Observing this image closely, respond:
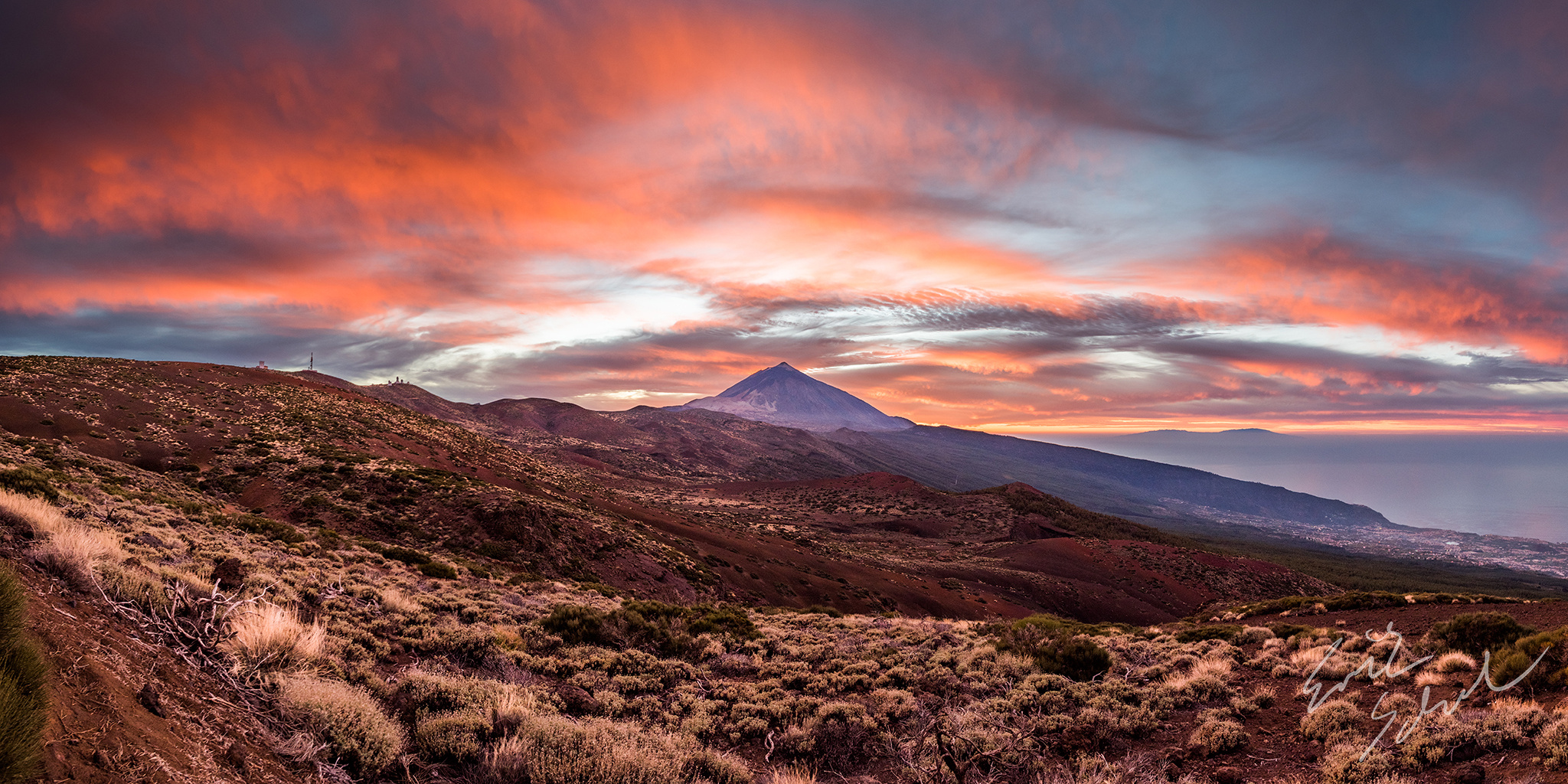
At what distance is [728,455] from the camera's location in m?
170

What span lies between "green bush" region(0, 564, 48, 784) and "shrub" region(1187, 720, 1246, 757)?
35.4 feet

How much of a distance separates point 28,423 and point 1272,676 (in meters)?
49.3

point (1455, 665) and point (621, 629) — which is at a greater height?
point (1455, 665)

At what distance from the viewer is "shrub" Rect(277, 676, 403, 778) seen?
5.18 meters

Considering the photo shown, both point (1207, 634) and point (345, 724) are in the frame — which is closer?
point (345, 724)

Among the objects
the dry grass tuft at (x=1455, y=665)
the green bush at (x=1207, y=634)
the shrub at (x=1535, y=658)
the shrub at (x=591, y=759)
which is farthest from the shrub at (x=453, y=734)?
the green bush at (x=1207, y=634)

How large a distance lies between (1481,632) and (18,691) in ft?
57.9

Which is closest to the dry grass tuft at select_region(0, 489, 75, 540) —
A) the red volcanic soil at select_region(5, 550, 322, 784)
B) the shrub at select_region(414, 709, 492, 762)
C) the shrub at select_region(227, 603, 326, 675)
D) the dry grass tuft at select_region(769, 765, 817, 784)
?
the red volcanic soil at select_region(5, 550, 322, 784)

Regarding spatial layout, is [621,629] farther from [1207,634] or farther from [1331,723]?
[1207,634]

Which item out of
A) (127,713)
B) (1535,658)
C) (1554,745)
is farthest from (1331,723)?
(127,713)

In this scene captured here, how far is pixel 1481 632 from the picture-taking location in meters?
10.1

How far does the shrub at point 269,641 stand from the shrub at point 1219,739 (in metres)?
11.1

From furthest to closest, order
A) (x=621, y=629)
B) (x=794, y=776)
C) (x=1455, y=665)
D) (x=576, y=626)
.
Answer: (x=621, y=629)
(x=576, y=626)
(x=1455, y=665)
(x=794, y=776)

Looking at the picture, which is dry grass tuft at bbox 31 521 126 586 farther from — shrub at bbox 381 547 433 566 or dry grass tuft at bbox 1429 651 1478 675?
dry grass tuft at bbox 1429 651 1478 675
